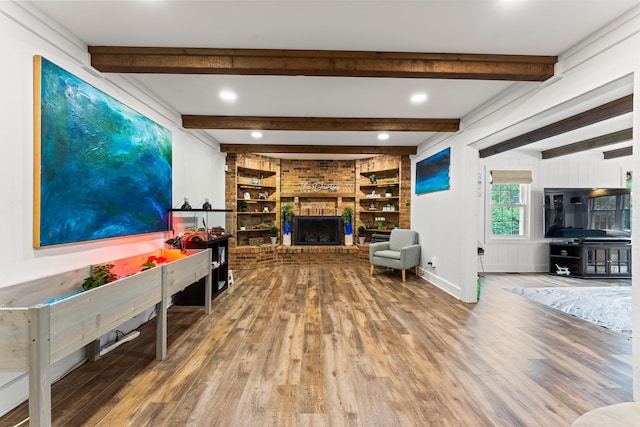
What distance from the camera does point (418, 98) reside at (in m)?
3.11

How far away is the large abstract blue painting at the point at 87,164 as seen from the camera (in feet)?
5.92

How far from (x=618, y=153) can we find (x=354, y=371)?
6.98m

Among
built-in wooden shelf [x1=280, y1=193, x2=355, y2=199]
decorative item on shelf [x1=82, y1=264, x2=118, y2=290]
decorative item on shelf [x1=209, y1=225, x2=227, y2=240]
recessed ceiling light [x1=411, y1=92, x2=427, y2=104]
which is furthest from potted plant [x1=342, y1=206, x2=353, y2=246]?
decorative item on shelf [x1=82, y1=264, x2=118, y2=290]

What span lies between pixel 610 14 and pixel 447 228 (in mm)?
2890

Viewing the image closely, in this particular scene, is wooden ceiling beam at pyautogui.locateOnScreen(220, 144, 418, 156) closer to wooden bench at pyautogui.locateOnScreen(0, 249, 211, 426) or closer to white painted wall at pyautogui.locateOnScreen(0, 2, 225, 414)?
white painted wall at pyautogui.locateOnScreen(0, 2, 225, 414)

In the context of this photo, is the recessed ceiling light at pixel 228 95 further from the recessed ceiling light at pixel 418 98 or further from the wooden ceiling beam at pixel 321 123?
the recessed ceiling light at pixel 418 98

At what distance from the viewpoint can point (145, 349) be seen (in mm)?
2389

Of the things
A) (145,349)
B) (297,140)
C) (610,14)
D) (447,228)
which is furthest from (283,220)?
(610,14)

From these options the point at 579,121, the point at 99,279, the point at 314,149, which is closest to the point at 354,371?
the point at 99,279

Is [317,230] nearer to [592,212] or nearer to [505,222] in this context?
[505,222]

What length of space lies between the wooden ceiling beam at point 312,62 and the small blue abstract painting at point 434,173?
6.51 feet

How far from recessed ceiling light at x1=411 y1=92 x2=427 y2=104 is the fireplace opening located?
377 centimetres

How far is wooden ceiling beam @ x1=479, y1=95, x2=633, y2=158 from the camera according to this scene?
2.91m

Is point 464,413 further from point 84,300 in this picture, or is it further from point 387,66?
point 387,66
